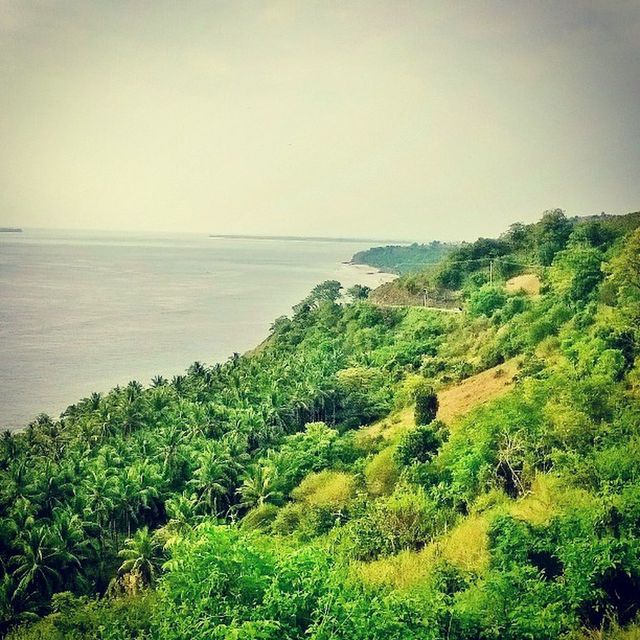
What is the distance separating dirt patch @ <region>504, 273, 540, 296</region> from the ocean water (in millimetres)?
24532

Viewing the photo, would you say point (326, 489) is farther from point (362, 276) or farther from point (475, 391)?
point (362, 276)

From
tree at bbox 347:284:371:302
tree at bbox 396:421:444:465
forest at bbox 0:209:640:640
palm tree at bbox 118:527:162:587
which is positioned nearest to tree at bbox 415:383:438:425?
forest at bbox 0:209:640:640

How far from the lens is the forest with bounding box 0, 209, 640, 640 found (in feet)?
29.0

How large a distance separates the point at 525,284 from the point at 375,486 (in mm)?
22117

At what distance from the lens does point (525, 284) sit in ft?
121

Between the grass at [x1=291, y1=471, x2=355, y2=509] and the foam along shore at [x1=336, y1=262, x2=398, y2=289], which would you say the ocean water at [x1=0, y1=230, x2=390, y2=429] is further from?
the grass at [x1=291, y1=471, x2=355, y2=509]

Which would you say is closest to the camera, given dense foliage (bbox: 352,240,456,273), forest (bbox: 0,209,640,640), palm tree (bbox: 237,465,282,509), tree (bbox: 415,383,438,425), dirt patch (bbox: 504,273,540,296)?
forest (bbox: 0,209,640,640)

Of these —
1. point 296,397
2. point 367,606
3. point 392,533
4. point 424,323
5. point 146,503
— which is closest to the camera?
point 367,606

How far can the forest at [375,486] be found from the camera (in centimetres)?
885

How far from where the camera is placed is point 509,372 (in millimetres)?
23906

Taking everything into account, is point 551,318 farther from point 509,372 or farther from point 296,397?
point 296,397

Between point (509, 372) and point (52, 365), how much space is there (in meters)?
35.7

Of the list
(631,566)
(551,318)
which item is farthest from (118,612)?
(551,318)

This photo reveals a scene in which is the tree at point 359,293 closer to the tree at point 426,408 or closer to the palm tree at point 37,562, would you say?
the tree at point 426,408
